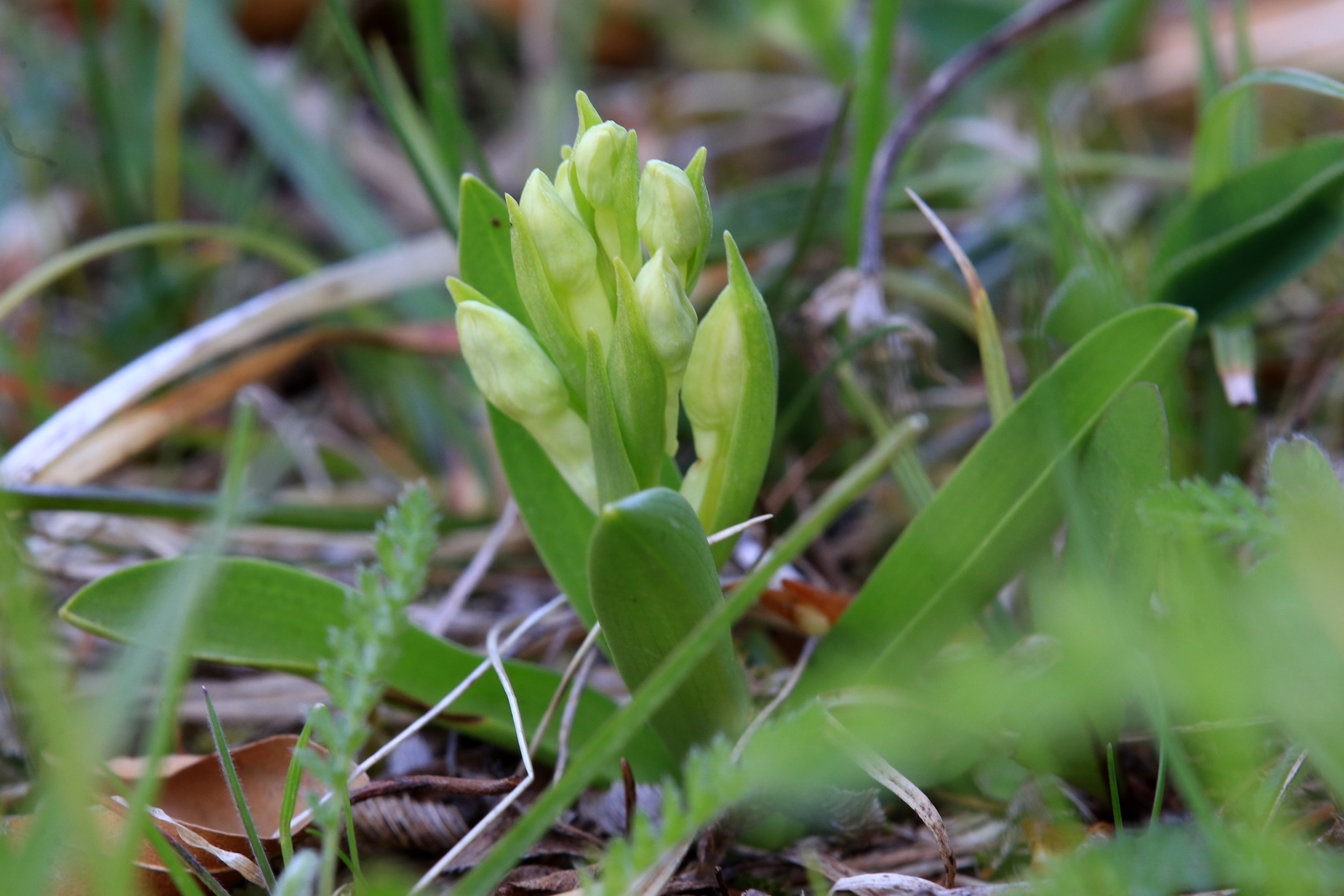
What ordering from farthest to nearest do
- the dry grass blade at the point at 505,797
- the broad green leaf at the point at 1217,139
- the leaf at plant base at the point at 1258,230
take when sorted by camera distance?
1. the broad green leaf at the point at 1217,139
2. the leaf at plant base at the point at 1258,230
3. the dry grass blade at the point at 505,797

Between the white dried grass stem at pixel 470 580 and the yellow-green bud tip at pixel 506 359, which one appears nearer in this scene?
the yellow-green bud tip at pixel 506 359

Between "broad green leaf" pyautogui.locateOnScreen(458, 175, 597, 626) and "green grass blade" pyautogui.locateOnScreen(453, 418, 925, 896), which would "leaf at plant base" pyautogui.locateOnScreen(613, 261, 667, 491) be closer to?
"broad green leaf" pyautogui.locateOnScreen(458, 175, 597, 626)

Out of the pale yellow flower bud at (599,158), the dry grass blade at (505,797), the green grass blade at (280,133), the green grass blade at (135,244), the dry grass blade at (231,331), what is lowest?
the dry grass blade at (505,797)

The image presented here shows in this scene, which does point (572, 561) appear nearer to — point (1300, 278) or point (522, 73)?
point (1300, 278)

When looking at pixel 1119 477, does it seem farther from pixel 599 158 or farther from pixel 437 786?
pixel 437 786

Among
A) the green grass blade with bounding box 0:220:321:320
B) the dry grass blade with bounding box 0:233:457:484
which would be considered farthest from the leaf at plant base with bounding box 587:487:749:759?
the green grass blade with bounding box 0:220:321:320

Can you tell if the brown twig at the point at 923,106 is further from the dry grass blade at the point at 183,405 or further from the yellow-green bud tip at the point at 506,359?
the dry grass blade at the point at 183,405

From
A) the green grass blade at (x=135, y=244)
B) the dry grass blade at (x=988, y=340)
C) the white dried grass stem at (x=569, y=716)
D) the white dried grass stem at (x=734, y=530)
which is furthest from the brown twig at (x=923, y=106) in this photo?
the green grass blade at (x=135, y=244)

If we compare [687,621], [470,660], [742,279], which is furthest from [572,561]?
[742,279]
